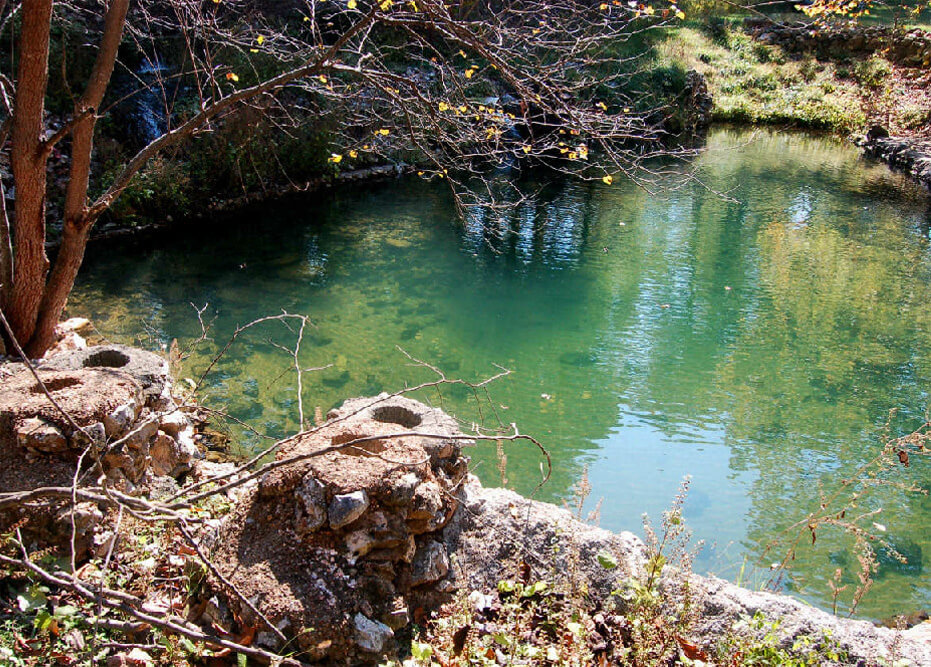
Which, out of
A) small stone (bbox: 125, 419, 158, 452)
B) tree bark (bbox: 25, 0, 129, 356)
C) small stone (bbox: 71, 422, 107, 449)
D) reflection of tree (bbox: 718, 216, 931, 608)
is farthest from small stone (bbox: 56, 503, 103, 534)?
reflection of tree (bbox: 718, 216, 931, 608)

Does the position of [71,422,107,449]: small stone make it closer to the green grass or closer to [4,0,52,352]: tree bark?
[4,0,52,352]: tree bark

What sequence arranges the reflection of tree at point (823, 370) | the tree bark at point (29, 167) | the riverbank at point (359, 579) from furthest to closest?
1. the reflection of tree at point (823, 370)
2. the tree bark at point (29, 167)
3. the riverbank at point (359, 579)

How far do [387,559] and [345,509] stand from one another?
295 millimetres

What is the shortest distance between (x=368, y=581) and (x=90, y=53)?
41.2ft

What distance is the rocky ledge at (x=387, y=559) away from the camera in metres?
2.59

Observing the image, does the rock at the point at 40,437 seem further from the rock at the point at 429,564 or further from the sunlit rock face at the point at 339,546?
the rock at the point at 429,564

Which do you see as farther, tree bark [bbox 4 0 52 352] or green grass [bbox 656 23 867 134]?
green grass [bbox 656 23 867 134]

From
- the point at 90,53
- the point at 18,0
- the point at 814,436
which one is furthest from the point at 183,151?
the point at 814,436

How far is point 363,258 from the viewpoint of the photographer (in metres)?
10.3

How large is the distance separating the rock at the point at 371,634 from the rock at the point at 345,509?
14.4 inches

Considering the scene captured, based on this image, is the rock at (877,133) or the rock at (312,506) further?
the rock at (877,133)

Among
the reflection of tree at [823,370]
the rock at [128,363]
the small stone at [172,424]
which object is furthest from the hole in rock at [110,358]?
the reflection of tree at [823,370]

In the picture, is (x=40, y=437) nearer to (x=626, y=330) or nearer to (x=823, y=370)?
(x=626, y=330)

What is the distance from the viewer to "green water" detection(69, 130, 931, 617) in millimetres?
5277
